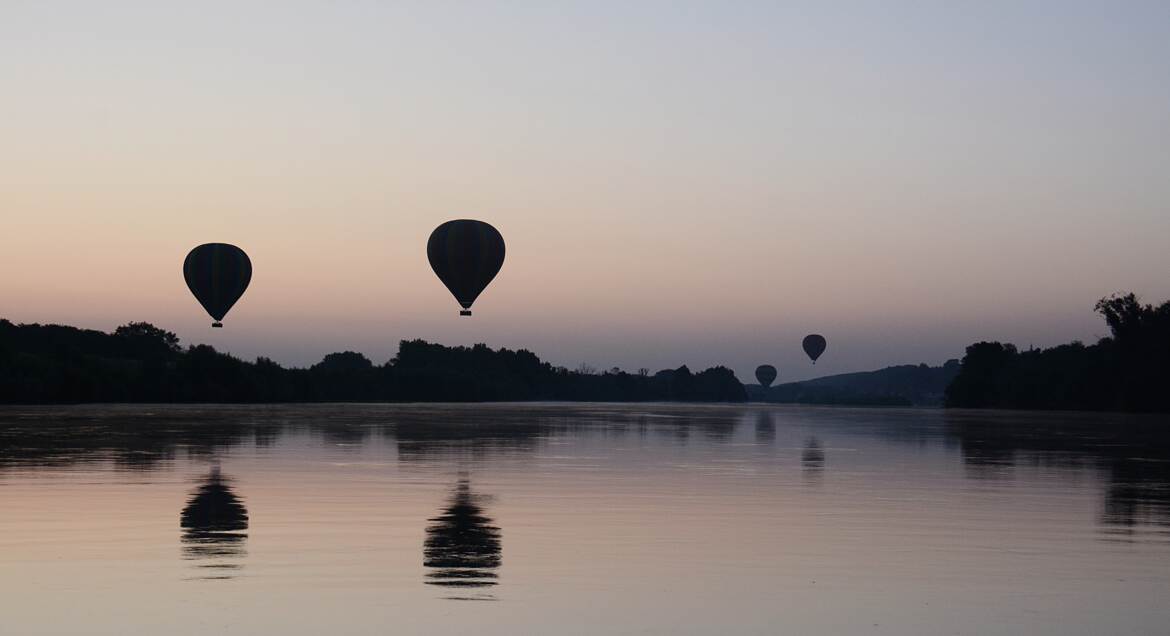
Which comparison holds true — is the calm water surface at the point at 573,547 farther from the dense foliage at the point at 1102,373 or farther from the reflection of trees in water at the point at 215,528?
the dense foliage at the point at 1102,373

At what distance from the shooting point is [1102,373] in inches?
5846

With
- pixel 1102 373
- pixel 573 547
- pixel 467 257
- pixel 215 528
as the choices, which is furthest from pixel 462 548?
pixel 1102 373

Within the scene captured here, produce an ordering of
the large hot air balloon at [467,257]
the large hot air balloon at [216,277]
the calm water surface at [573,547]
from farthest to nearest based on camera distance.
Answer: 1. the large hot air balloon at [216,277]
2. the large hot air balloon at [467,257]
3. the calm water surface at [573,547]

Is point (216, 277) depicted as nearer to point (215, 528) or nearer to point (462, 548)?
point (215, 528)

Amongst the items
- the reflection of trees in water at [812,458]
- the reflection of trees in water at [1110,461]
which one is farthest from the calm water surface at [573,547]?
the reflection of trees in water at [812,458]

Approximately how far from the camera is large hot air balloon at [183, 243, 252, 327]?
121m

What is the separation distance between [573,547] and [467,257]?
89.9 metres

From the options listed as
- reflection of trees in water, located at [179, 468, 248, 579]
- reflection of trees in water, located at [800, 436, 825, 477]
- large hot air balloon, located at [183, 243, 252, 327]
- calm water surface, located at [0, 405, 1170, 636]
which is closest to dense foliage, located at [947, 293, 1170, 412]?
large hot air balloon, located at [183, 243, 252, 327]

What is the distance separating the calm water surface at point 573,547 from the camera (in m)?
12.7

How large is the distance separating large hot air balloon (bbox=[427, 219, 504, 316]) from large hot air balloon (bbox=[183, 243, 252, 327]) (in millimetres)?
20872

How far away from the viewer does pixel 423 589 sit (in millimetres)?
14086

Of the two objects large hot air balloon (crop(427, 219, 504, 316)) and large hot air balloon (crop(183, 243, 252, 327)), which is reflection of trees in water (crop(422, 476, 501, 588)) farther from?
large hot air balloon (crop(183, 243, 252, 327))

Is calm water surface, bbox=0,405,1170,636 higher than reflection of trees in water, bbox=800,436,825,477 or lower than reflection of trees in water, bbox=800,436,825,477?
lower

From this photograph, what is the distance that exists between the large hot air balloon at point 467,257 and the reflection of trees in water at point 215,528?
8044 cm
